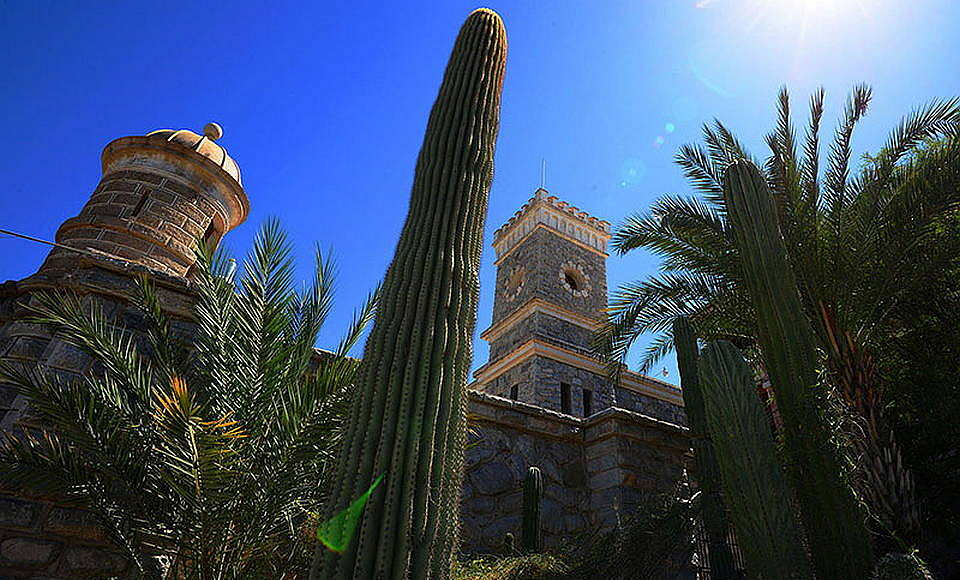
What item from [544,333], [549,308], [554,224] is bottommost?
[544,333]

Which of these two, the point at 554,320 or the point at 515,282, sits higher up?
the point at 515,282

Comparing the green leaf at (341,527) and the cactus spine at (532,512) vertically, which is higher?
the cactus spine at (532,512)

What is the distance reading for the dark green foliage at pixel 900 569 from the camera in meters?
2.54

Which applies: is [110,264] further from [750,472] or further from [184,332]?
[750,472]

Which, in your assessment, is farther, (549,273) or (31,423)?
(549,273)

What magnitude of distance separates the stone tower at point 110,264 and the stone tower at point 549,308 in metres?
9.34

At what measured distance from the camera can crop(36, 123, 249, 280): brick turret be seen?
7.46m

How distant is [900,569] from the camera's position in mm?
2574

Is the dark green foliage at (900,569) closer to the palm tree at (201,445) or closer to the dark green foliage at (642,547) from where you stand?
the dark green foliage at (642,547)

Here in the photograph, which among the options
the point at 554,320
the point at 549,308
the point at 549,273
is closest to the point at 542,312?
the point at 549,308

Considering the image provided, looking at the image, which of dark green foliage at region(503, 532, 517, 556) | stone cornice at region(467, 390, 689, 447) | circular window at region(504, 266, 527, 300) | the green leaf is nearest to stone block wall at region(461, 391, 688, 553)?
stone cornice at region(467, 390, 689, 447)

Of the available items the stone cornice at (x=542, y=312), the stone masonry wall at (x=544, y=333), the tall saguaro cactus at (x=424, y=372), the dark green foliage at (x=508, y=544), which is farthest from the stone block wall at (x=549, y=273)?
the tall saguaro cactus at (x=424, y=372)

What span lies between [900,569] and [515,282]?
16551 mm

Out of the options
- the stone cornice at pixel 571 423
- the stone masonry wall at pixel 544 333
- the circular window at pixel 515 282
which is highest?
the circular window at pixel 515 282
